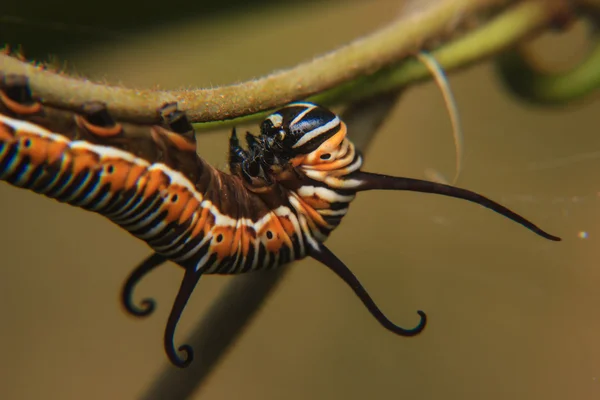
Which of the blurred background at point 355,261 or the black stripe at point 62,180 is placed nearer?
the black stripe at point 62,180

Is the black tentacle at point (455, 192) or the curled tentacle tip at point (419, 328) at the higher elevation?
the black tentacle at point (455, 192)

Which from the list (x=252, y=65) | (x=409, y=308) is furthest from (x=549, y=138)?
(x=252, y=65)

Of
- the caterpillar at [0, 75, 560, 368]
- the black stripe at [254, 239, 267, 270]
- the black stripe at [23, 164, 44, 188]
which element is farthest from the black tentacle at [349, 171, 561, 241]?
the black stripe at [23, 164, 44, 188]

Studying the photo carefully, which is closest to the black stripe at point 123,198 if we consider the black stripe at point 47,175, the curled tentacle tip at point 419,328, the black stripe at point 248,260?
the black stripe at point 47,175

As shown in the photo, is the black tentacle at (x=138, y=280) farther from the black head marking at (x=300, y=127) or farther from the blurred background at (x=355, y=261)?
the black head marking at (x=300, y=127)

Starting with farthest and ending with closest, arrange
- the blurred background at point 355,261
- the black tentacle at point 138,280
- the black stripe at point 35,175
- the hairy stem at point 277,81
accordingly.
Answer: the blurred background at point 355,261 → the black tentacle at point 138,280 → the black stripe at point 35,175 → the hairy stem at point 277,81

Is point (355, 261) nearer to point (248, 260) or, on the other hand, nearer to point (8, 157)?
point (248, 260)
